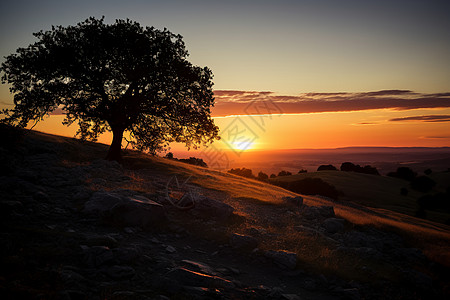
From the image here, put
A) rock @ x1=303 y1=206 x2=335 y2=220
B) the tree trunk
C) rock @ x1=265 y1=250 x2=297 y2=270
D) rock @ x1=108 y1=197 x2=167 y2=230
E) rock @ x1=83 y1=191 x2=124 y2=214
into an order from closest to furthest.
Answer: rock @ x1=265 y1=250 x2=297 y2=270 < rock @ x1=108 y1=197 x2=167 y2=230 < rock @ x1=83 y1=191 x2=124 y2=214 < rock @ x1=303 y1=206 x2=335 y2=220 < the tree trunk

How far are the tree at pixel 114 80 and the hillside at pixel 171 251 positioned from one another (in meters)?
9.15

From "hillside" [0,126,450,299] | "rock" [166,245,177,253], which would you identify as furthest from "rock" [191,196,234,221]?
"rock" [166,245,177,253]

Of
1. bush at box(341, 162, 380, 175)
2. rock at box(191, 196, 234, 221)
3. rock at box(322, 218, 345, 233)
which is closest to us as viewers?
rock at box(191, 196, 234, 221)

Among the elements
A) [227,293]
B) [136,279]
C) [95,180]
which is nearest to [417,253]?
[227,293]

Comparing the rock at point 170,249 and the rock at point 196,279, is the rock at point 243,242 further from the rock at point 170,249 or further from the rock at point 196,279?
the rock at point 196,279

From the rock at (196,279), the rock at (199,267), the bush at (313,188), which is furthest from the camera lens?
the bush at (313,188)

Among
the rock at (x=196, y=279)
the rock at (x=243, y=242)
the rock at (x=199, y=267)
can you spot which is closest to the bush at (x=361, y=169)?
the rock at (x=243, y=242)

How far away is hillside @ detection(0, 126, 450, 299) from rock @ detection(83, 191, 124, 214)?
0.05 m

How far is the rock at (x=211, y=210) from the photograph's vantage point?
1605cm

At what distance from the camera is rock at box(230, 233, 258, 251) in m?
12.5

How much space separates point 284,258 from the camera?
11.4 m

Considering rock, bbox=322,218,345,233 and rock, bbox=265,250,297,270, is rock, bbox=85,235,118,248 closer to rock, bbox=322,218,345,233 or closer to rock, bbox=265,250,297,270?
rock, bbox=265,250,297,270

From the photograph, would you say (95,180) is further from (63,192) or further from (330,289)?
(330,289)

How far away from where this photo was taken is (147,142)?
29.7 m
